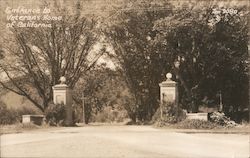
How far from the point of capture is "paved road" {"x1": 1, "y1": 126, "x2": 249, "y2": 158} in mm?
12859

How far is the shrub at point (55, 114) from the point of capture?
79.6 ft

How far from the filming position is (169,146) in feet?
48.4

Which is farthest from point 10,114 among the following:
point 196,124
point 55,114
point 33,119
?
point 196,124

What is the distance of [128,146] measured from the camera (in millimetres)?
14422

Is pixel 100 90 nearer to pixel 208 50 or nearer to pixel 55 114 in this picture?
pixel 208 50

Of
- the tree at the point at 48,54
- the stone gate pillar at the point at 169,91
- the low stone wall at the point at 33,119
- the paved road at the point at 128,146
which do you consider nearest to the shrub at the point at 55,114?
the low stone wall at the point at 33,119

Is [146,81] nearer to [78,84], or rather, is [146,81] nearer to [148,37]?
[148,37]

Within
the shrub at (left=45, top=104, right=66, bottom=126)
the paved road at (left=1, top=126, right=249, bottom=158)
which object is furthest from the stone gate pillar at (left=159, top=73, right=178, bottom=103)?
the paved road at (left=1, top=126, right=249, bottom=158)

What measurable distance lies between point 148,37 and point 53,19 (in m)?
5.74

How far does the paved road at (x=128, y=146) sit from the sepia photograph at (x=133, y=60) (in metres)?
5.01

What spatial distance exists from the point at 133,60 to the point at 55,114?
788 cm

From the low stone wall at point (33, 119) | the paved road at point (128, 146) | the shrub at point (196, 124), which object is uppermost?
the low stone wall at point (33, 119)

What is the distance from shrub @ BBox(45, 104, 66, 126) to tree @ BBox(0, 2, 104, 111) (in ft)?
19.0

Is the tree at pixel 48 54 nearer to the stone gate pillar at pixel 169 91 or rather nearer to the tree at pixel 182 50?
the tree at pixel 182 50
